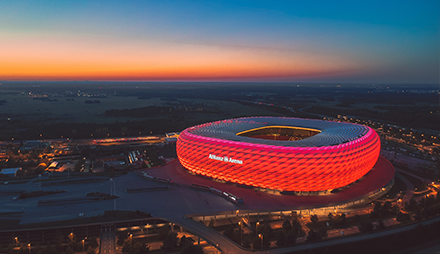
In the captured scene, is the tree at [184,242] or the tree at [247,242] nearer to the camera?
the tree at [184,242]

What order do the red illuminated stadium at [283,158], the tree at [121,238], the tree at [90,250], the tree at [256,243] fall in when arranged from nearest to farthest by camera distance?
the tree at [90,250]
the tree at [256,243]
the tree at [121,238]
the red illuminated stadium at [283,158]

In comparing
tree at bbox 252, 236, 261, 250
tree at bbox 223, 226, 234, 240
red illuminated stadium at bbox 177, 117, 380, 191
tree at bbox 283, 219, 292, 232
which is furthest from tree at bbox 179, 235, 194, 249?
red illuminated stadium at bbox 177, 117, 380, 191

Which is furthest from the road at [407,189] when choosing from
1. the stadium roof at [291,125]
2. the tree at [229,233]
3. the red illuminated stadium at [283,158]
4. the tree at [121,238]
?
the tree at [121,238]

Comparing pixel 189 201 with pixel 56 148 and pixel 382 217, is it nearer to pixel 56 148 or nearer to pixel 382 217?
pixel 382 217

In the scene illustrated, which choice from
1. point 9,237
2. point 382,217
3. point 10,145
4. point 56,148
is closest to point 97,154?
point 56,148

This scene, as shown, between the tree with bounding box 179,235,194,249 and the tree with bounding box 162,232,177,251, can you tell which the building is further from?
the tree with bounding box 179,235,194,249

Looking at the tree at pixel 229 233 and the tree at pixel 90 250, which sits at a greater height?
the tree at pixel 90 250

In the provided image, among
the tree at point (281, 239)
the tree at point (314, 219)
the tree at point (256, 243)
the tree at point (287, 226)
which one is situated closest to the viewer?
the tree at point (256, 243)

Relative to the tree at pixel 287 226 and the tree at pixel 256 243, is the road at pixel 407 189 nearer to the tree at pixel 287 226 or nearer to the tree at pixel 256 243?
the tree at pixel 287 226
